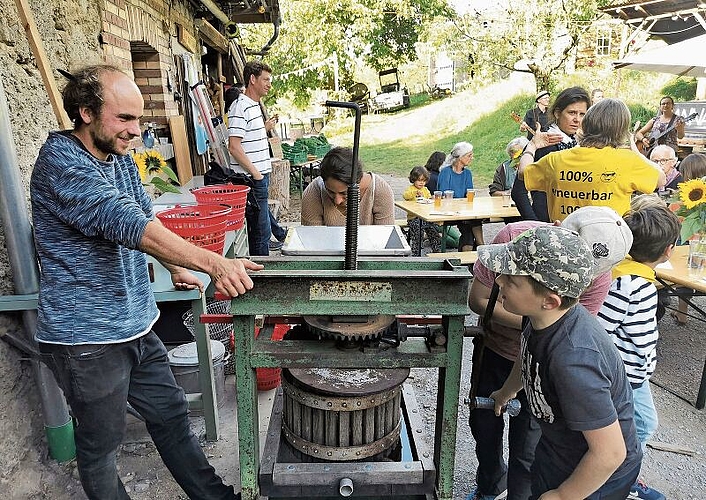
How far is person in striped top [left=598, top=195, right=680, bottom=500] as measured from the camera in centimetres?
218

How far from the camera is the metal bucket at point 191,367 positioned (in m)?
3.13

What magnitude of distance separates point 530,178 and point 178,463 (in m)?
2.80

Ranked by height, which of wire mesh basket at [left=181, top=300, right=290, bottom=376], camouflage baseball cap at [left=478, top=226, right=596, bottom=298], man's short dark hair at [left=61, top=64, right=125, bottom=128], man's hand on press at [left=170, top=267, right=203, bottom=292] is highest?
man's short dark hair at [left=61, top=64, right=125, bottom=128]

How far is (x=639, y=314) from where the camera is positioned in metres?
2.18

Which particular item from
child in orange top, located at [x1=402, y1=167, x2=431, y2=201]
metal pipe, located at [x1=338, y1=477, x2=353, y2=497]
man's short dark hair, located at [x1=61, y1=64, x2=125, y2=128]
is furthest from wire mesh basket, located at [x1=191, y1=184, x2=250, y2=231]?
child in orange top, located at [x1=402, y1=167, x2=431, y2=201]

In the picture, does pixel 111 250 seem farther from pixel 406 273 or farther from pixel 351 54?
pixel 351 54

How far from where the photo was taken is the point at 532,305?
1.58m

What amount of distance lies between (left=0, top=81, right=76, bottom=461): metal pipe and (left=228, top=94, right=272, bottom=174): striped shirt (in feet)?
8.63

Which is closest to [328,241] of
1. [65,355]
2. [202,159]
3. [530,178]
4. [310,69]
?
[65,355]

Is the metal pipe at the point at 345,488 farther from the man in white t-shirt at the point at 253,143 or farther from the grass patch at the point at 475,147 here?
the grass patch at the point at 475,147

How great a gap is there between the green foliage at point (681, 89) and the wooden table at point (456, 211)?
11120 millimetres

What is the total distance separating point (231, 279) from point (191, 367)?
175 cm

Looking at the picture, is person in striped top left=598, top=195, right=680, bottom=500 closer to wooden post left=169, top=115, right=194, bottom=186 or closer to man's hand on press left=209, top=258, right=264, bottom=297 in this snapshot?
man's hand on press left=209, top=258, right=264, bottom=297

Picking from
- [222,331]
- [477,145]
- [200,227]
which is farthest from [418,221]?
[477,145]
